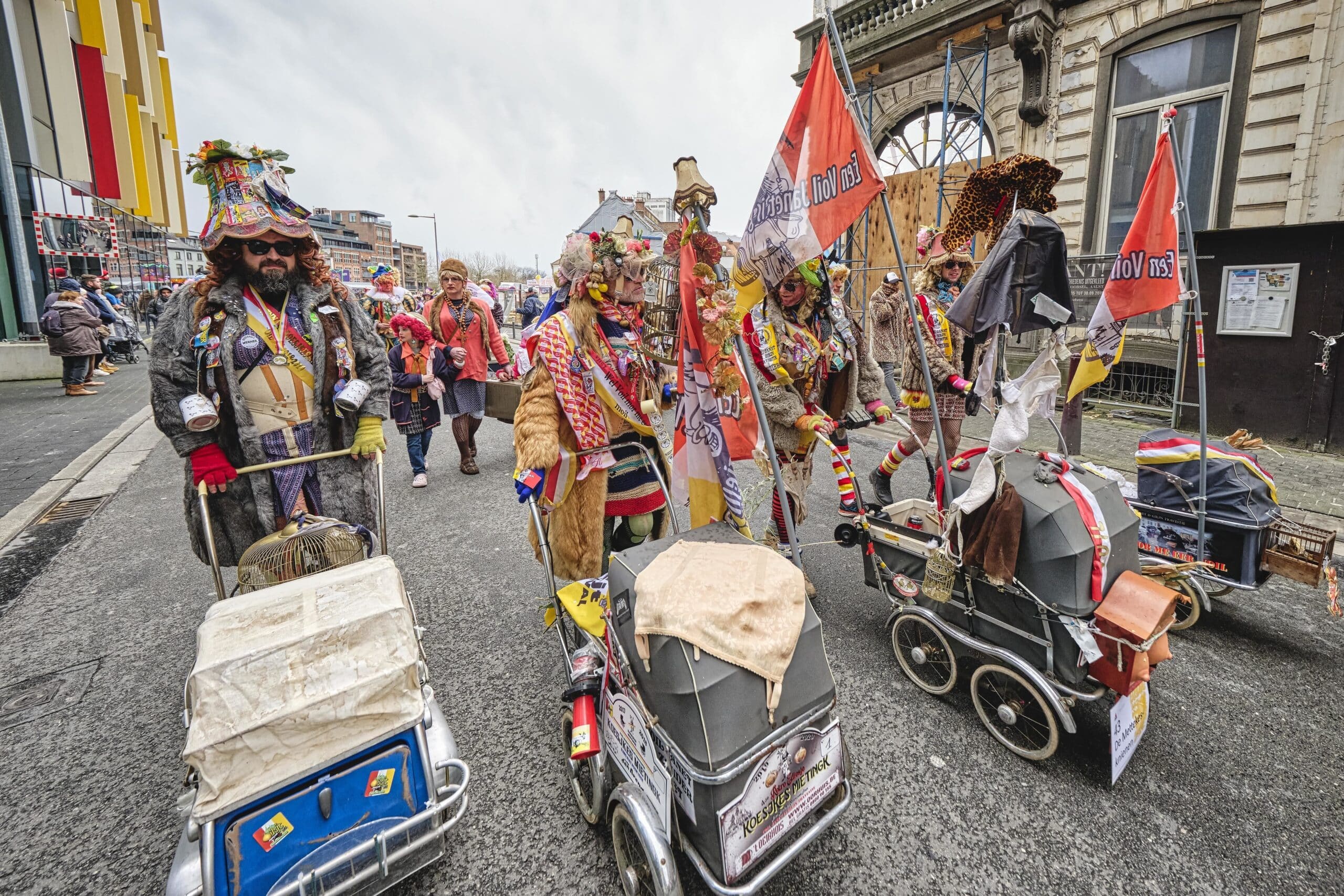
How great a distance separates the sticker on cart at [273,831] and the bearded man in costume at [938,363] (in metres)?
4.29

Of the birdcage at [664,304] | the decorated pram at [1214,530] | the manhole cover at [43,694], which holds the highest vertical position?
the birdcage at [664,304]

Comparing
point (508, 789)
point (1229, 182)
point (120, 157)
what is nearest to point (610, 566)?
point (508, 789)

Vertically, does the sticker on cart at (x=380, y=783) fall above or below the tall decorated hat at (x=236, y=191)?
below

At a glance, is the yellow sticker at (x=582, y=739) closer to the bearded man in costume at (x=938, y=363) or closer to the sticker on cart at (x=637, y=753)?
the sticker on cart at (x=637, y=753)

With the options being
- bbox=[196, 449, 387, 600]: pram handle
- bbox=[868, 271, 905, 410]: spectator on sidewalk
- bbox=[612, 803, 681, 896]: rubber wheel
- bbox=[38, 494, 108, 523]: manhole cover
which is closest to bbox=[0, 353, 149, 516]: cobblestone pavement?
bbox=[38, 494, 108, 523]: manhole cover

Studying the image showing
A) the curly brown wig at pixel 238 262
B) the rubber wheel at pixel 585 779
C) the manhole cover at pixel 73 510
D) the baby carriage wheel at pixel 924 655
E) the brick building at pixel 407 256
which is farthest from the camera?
the brick building at pixel 407 256

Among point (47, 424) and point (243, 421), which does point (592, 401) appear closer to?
point (243, 421)

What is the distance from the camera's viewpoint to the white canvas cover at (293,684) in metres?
A: 1.56

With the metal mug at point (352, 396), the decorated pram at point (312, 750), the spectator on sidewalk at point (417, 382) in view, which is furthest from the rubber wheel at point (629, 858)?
the spectator on sidewalk at point (417, 382)

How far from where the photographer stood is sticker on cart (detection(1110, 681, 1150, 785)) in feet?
7.29

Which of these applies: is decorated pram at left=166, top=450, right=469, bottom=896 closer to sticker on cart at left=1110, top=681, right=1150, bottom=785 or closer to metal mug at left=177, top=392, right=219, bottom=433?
metal mug at left=177, top=392, right=219, bottom=433

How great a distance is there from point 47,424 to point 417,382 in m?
7.04

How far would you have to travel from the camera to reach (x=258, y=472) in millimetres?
2746

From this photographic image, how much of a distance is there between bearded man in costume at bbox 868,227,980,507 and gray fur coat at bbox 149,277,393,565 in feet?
12.2
